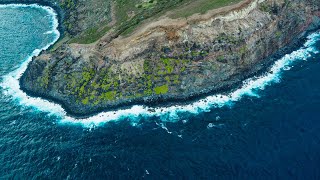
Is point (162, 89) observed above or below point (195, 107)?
above

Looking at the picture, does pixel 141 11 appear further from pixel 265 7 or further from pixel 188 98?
pixel 265 7

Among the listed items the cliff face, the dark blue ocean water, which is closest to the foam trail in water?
the dark blue ocean water

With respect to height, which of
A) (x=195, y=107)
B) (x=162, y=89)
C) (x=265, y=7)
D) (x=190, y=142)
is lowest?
(x=190, y=142)

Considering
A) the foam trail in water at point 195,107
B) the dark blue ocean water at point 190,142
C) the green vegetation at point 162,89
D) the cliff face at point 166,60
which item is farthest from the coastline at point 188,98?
the dark blue ocean water at point 190,142

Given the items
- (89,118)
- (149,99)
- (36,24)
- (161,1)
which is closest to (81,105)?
(89,118)

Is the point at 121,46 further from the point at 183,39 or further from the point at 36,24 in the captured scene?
the point at 36,24

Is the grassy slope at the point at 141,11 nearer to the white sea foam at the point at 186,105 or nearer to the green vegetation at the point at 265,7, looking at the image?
the green vegetation at the point at 265,7

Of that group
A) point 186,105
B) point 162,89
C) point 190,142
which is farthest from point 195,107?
point 190,142

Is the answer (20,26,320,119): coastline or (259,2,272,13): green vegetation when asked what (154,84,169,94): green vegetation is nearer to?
(20,26,320,119): coastline
